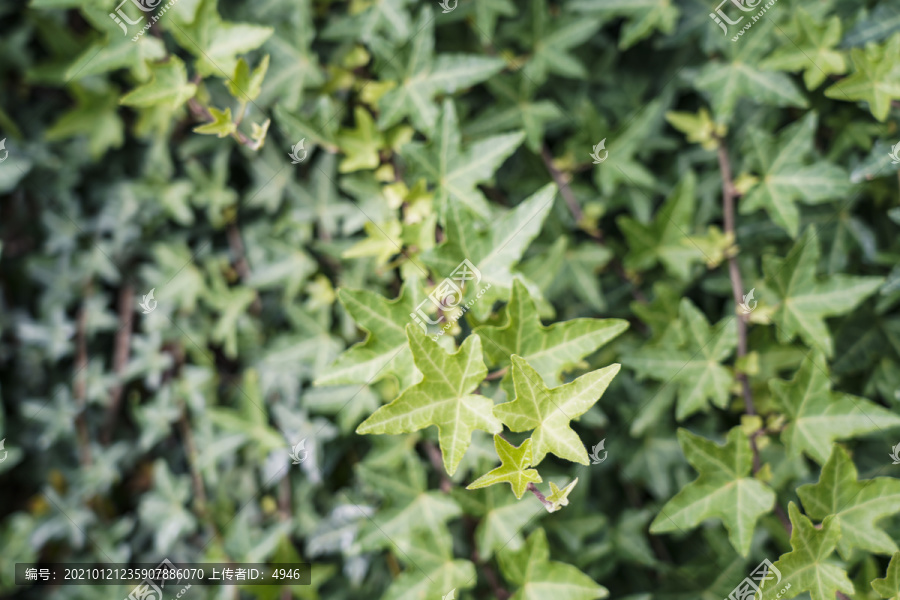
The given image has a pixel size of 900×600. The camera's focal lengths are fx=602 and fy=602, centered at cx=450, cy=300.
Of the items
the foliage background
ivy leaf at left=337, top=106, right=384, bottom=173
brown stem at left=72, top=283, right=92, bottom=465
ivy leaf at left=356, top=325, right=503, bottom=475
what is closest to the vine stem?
the foliage background

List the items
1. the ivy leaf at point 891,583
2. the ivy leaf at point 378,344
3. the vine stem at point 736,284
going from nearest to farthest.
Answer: the ivy leaf at point 891,583 → the ivy leaf at point 378,344 → the vine stem at point 736,284

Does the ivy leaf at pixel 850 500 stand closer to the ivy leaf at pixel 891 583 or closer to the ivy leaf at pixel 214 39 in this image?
the ivy leaf at pixel 891 583

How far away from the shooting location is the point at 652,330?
1739 millimetres

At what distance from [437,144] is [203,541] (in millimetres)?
1583

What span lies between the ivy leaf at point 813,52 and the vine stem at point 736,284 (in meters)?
0.28

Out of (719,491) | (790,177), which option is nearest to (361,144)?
(790,177)

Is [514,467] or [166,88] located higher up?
[166,88]

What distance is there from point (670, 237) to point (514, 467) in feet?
3.13

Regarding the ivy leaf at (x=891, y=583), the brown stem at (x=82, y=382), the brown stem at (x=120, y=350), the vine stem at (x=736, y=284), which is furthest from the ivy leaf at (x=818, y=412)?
the brown stem at (x=82, y=382)

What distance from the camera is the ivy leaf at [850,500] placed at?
52.6 inches

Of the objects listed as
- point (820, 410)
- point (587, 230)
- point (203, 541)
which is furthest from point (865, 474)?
point (203, 541)

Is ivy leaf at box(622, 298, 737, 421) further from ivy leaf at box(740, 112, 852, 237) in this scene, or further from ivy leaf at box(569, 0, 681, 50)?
ivy leaf at box(569, 0, 681, 50)

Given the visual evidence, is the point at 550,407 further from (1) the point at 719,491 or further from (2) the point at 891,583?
(2) the point at 891,583

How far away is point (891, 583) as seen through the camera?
1247 mm
